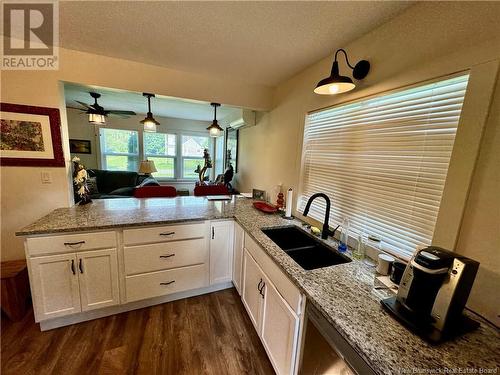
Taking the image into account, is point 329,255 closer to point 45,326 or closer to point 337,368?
point 337,368

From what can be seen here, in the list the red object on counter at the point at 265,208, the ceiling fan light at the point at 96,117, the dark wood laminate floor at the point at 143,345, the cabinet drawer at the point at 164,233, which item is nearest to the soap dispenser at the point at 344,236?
the red object on counter at the point at 265,208

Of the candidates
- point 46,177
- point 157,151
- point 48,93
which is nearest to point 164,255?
point 46,177

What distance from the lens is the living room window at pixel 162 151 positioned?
537 centimetres

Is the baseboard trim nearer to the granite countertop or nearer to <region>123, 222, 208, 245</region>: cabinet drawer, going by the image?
<region>123, 222, 208, 245</region>: cabinet drawer

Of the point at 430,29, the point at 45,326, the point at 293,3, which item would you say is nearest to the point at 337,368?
the point at 430,29

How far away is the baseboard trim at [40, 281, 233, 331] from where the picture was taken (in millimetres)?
1605

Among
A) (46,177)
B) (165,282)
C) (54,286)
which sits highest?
(46,177)

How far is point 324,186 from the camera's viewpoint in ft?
5.85

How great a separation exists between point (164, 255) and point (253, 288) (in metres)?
0.85

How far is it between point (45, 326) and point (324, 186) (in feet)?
8.45

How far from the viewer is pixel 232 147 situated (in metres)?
3.97

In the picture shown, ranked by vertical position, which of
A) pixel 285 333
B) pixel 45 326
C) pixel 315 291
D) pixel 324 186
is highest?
pixel 324 186

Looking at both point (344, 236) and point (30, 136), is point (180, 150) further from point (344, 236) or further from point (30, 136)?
point (344, 236)

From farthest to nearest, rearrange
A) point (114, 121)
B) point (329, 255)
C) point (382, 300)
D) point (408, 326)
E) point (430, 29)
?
point (114, 121) → point (329, 255) → point (430, 29) → point (382, 300) → point (408, 326)
